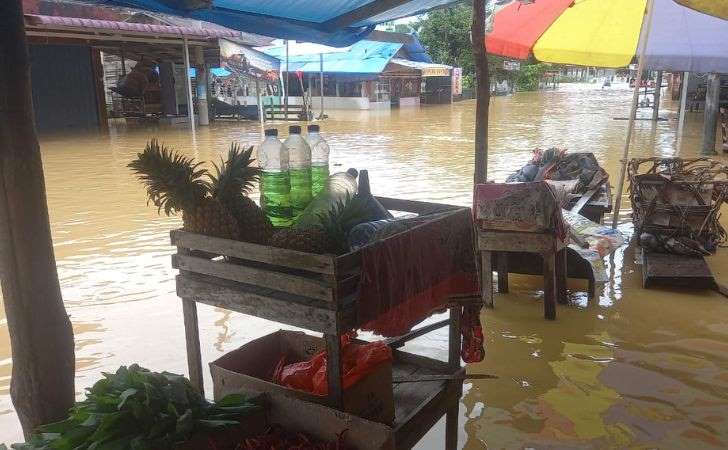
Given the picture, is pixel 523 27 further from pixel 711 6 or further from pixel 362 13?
pixel 711 6

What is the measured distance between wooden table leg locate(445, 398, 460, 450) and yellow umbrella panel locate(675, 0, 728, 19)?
3167 mm

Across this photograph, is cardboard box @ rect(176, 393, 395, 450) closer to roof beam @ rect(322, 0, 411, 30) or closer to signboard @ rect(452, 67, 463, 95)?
roof beam @ rect(322, 0, 411, 30)

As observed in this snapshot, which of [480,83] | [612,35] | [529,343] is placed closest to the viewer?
[529,343]

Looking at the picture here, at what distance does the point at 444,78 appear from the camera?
31.6m

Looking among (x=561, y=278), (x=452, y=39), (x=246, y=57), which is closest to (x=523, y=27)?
(x=561, y=278)

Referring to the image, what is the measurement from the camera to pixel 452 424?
2.63m

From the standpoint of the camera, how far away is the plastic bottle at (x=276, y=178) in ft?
8.05

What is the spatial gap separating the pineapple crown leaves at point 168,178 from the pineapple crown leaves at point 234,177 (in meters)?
0.07

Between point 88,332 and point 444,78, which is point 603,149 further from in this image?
point 444,78

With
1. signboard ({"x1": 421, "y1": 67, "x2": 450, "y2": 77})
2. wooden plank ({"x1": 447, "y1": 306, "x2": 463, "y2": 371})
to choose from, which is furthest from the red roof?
wooden plank ({"x1": 447, "y1": 306, "x2": 463, "y2": 371})

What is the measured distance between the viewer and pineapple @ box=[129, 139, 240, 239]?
7.24ft

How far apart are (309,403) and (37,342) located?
961 millimetres

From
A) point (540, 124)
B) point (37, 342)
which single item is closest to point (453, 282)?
point (37, 342)

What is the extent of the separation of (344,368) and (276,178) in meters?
0.83
